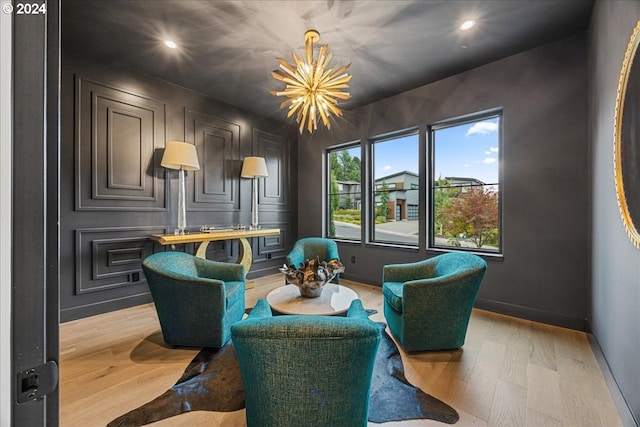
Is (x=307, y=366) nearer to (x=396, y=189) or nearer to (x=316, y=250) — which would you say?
(x=316, y=250)

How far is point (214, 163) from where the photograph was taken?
4.09 metres

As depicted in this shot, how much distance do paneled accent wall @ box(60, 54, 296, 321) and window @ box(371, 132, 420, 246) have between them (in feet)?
7.34

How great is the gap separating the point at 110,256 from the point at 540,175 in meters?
4.77

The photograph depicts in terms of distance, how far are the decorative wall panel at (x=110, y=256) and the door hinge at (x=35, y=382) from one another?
10.5ft

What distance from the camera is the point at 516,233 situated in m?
2.97

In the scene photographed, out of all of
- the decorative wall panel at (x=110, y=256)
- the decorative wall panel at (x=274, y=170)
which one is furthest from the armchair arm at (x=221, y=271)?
the decorative wall panel at (x=274, y=170)

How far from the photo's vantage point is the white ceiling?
2277 mm

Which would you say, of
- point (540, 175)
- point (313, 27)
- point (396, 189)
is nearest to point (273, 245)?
point (396, 189)

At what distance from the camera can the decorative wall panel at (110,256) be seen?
9.71 feet

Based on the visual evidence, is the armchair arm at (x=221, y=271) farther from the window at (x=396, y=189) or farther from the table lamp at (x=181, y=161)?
the window at (x=396, y=189)

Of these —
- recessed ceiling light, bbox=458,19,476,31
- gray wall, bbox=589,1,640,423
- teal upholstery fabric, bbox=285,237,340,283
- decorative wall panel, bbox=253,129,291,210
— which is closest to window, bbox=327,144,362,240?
decorative wall panel, bbox=253,129,291,210

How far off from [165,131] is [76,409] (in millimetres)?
3013

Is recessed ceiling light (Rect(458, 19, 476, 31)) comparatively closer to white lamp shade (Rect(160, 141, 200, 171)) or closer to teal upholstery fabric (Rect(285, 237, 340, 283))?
teal upholstery fabric (Rect(285, 237, 340, 283))

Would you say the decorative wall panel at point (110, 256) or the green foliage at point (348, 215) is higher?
the green foliage at point (348, 215)
